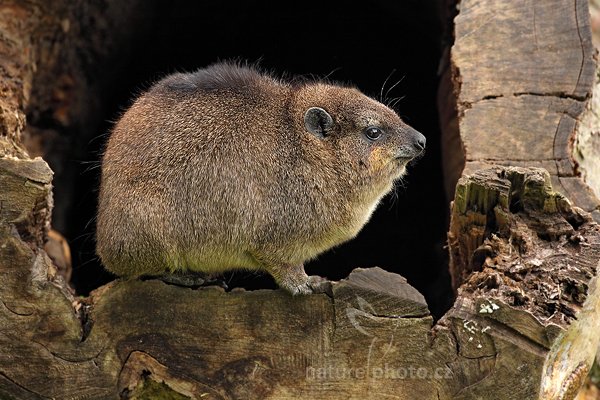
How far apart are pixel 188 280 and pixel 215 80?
1.28 m

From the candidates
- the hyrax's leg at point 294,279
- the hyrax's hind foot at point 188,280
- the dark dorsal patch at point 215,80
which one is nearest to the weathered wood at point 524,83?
the hyrax's leg at point 294,279

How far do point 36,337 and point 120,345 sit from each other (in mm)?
476

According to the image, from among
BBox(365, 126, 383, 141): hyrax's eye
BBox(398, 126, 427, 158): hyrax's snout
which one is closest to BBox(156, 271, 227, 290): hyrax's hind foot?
BBox(365, 126, 383, 141): hyrax's eye

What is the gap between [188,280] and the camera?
4930 millimetres

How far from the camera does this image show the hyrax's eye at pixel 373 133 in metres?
5.32

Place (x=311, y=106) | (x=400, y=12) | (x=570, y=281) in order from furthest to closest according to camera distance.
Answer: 1. (x=400, y=12)
2. (x=311, y=106)
3. (x=570, y=281)

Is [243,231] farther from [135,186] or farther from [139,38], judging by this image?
[139,38]

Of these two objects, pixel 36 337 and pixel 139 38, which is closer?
pixel 36 337

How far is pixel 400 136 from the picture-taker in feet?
17.6

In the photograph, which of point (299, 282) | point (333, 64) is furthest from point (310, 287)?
point (333, 64)

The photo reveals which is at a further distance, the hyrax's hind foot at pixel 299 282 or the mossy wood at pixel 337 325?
the hyrax's hind foot at pixel 299 282

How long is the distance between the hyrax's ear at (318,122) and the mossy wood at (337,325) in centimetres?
93

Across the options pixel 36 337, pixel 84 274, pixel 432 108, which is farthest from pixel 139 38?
pixel 36 337

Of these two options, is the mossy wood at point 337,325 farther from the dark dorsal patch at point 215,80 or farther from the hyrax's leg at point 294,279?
the dark dorsal patch at point 215,80
